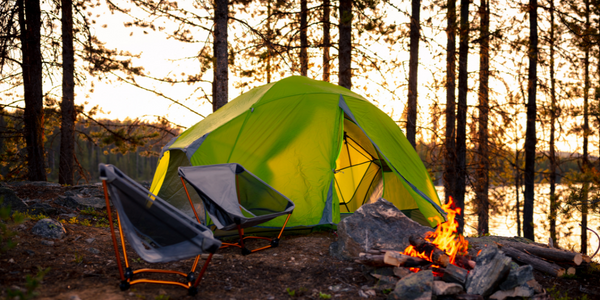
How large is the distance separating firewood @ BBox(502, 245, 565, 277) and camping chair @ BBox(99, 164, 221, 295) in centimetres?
299

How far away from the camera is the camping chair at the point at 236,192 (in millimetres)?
4242

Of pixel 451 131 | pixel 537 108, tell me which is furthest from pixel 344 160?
pixel 537 108

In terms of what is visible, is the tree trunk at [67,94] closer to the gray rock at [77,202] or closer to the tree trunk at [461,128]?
the gray rock at [77,202]

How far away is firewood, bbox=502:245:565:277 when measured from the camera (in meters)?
3.49

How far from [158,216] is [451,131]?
839 cm

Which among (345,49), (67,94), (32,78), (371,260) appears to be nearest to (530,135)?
(345,49)

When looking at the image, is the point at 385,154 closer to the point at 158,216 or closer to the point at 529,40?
the point at 158,216

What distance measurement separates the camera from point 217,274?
340 centimetres

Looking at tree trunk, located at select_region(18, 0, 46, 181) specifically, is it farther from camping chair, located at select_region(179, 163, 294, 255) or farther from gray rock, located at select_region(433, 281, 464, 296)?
gray rock, located at select_region(433, 281, 464, 296)

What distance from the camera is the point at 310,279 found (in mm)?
3367

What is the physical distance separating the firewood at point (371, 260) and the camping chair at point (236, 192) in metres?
1.19

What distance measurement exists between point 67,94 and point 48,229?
5911mm

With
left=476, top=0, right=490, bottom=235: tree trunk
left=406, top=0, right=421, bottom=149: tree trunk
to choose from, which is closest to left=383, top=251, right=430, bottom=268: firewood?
left=406, top=0, right=421, bottom=149: tree trunk

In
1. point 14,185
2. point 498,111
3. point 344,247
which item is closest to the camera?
point 344,247
